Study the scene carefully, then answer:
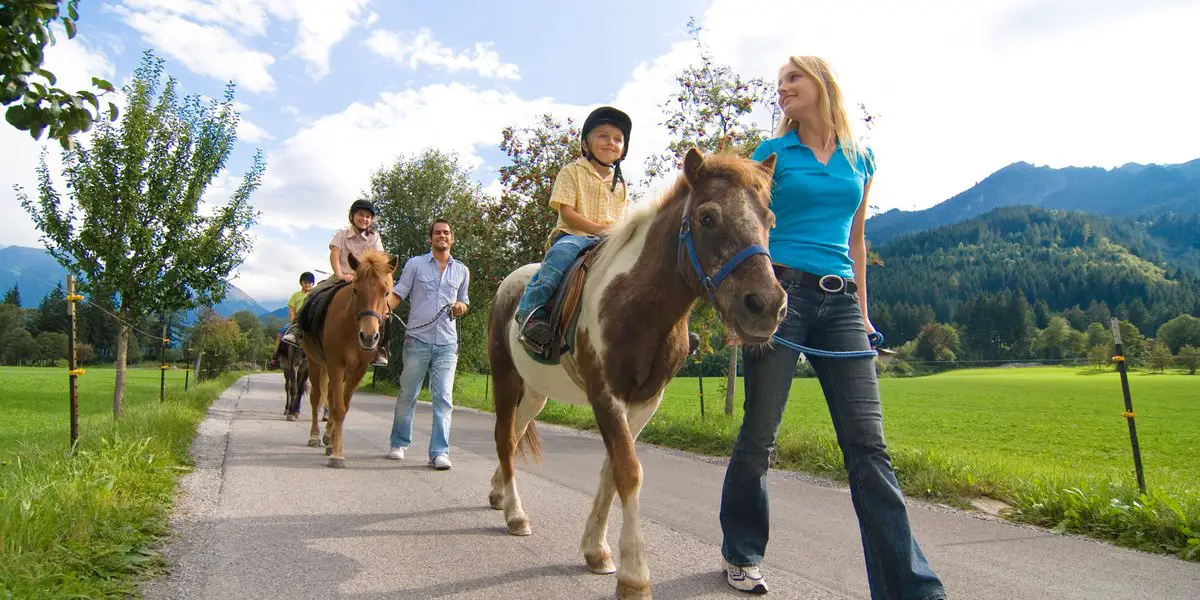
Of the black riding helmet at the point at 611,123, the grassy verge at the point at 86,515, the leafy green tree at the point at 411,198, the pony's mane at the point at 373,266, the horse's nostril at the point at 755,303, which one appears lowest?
the grassy verge at the point at 86,515

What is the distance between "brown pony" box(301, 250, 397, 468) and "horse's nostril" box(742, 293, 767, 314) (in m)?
5.34

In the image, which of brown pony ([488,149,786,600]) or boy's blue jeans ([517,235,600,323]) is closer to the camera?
brown pony ([488,149,786,600])

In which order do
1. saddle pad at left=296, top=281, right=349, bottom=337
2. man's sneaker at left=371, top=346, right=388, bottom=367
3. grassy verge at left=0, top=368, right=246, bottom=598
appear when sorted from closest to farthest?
1. grassy verge at left=0, top=368, right=246, bottom=598
2. man's sneaker at left=371, top=346, right=388, bottom=367
3. saddle pad at left=296, top=281, right=349, bottom=337

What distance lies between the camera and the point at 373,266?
7.27 m

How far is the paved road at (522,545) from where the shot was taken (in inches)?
130

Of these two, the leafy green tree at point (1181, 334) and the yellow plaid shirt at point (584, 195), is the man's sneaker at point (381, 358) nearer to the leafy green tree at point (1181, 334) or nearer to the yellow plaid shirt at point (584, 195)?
the yellow plaid shirt at point (584, 195)

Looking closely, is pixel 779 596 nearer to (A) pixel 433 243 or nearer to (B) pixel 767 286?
(B) pixel 767 286

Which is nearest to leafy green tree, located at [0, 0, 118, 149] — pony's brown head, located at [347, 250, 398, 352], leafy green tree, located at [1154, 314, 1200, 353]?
pony's brown head, located at [347, 250, 398, 352]

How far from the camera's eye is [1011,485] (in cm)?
586

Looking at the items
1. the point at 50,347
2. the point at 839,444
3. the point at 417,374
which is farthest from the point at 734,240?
the point at 50,347

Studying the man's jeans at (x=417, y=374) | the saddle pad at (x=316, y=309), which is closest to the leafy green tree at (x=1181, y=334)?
the man's jeans at (x=417, y=374)

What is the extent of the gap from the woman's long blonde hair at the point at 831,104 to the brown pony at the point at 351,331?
209 inches

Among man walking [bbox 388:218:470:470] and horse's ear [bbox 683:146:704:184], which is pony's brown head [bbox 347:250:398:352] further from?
horse's ear [bbox 683:146:704:184]

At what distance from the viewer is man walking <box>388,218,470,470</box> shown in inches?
297
